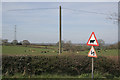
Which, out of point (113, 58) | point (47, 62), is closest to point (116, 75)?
point (113, 58)

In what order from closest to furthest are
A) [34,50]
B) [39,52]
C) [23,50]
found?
[39,52] < [23,50] < [34,50]

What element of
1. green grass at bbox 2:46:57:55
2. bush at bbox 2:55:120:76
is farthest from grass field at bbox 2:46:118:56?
bush at bbox 2:55:120:76

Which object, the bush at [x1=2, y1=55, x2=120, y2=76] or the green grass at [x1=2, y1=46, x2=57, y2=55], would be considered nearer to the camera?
the bush at [x1=2, y1=55, x2=120, y2=76]

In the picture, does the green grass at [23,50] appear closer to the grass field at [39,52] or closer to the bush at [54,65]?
the grass field at [39,52]

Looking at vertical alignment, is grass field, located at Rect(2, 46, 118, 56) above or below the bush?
above

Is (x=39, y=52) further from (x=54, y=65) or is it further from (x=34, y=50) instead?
(x=54, y=65)

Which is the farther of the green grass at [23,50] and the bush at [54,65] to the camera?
the green grass at [23,50]

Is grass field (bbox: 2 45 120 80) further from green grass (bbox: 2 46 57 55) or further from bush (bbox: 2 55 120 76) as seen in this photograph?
bush (bbox: 2 55 120 76)

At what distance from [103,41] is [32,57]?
21.8 feet

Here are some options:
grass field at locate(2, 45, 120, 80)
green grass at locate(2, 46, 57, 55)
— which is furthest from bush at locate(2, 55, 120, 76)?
green grass at locate(2, 46, 57, 55)

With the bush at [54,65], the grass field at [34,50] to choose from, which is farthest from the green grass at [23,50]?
the bush at [54,65]

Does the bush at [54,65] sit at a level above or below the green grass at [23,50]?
below

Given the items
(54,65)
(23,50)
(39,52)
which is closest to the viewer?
(54,65)

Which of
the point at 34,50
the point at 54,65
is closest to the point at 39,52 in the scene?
the point at 34,50
